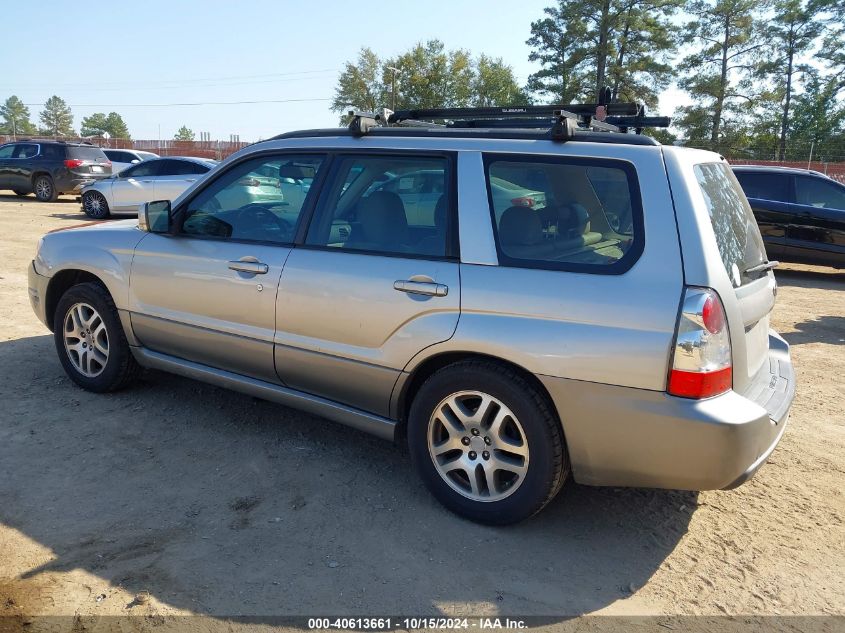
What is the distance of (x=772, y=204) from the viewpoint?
11297 millimetres

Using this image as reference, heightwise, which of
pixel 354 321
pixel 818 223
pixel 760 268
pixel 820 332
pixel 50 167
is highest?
pixel 50 167

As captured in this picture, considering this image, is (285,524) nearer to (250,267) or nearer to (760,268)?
(250,267)

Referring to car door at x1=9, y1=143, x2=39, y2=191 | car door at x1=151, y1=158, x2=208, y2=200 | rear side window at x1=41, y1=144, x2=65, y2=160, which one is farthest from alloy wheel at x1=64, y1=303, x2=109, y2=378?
car door at x1=9, y1=143, x2=39, y2=191

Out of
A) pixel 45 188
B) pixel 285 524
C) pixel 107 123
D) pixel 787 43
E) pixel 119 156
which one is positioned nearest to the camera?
pixel 285 524

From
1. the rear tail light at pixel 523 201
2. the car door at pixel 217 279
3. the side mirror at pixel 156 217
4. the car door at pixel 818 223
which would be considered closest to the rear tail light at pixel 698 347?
the rear tail light at pixel 523 201

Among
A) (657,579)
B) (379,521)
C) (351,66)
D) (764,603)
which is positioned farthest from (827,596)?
(351,66)

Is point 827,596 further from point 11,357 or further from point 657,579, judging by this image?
point 11,357

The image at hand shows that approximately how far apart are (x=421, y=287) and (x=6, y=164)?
20746 millimetres

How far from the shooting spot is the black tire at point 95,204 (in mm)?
16078

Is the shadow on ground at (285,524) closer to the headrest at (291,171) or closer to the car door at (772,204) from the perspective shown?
the headrest at (291,171)

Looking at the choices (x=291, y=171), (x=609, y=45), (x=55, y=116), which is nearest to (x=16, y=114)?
(x=55, y=116)

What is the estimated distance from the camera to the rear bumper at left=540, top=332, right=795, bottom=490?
2.83 m

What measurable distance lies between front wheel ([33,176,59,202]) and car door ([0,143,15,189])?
38.6 inches

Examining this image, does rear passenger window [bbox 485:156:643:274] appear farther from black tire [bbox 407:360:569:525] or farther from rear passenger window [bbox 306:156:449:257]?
black tire [bbox 407:360:569:525]
